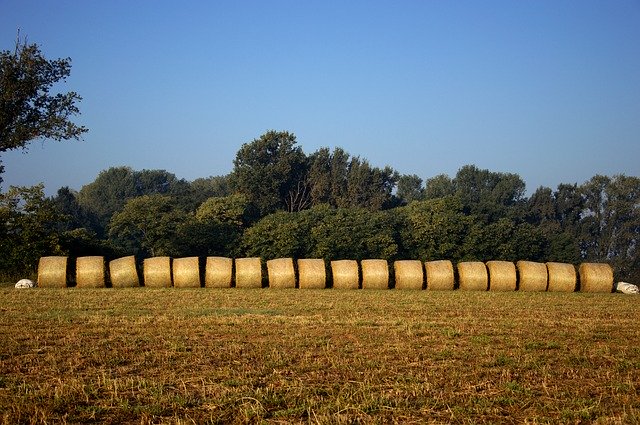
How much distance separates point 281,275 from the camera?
2911 cm

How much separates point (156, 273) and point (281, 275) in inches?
201

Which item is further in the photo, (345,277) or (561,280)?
(561,280)

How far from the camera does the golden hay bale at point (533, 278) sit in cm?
2988

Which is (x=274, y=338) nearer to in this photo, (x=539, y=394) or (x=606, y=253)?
(x=539, y=394)

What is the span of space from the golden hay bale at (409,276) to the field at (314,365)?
10255 mm

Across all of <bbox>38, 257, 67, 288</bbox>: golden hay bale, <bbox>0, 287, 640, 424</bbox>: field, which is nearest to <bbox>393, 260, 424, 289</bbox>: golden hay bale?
<bbox>0, 287, 640, 424</bbox>: field

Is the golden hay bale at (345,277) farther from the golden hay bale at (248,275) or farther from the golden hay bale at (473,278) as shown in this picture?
the golden hay bale at (473,278)

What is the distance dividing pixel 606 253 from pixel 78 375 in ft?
280

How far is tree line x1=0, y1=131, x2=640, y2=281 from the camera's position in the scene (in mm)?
38631

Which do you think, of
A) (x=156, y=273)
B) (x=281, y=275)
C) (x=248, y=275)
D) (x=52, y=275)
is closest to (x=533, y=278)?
(x=281, y=275)

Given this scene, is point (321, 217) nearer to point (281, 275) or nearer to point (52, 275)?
point (281, 275)

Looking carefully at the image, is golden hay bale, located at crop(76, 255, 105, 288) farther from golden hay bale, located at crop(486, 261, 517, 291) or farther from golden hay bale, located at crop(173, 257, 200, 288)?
golden hay bale, located at crop(486, 261, 517, 291)

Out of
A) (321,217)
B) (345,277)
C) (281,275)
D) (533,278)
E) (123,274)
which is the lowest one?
(533,278)

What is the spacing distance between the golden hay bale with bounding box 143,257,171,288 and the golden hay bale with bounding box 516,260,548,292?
15.1 meters
